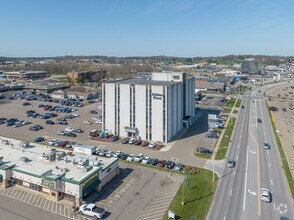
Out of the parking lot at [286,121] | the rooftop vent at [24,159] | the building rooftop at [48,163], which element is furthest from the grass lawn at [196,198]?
the rooftop vent at [24,159]

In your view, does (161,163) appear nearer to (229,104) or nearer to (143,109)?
(143,109)

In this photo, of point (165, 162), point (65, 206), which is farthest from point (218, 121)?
point (65, 206)

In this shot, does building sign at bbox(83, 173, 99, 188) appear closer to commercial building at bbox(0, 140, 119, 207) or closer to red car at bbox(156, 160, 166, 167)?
commercial building at bbox(0, 140, 119, 207)

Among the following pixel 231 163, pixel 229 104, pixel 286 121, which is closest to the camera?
pixel 231 163

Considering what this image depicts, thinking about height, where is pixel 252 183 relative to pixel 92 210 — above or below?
below

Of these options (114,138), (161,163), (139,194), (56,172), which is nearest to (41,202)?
(56,172)

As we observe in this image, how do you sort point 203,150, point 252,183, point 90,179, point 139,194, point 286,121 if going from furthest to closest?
point 286,121
point 203,150
point 252,183
point 139,194
point 90,179

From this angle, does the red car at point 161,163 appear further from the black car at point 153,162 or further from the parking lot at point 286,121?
the parking lot at point 286,121
